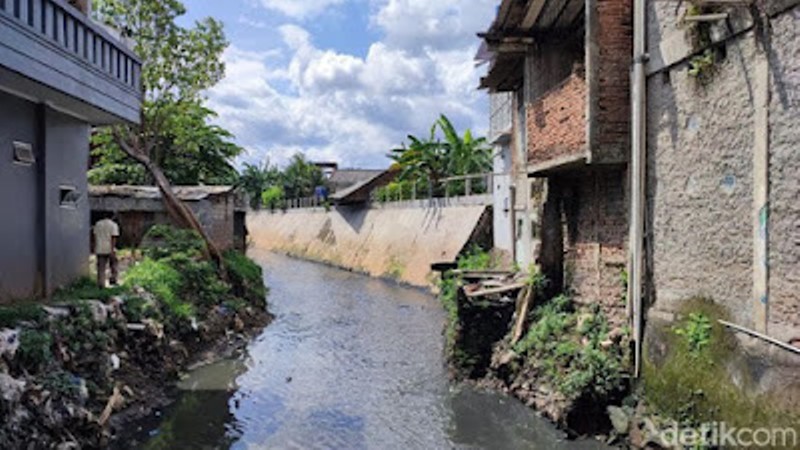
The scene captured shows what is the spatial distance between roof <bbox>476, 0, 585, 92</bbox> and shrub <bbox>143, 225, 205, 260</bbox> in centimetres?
874

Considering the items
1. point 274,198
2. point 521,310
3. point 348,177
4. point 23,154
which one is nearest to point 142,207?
point 23,154

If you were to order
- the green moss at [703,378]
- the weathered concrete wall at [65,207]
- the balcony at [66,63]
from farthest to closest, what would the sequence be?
the weathered concrete wall at [65,207], the balcony at [66,63], the green moss at [703,378]

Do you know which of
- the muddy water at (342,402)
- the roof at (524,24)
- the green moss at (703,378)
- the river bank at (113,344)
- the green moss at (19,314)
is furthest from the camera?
the roof at (524,24)

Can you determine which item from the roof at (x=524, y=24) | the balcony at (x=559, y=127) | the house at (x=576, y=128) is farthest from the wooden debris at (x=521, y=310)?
the roof at (x=524, y=24)

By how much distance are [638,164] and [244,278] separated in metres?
12.7

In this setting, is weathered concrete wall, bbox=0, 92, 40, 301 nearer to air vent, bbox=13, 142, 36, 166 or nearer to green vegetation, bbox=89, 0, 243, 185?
air vent, bbox=13, 142, 36, 166

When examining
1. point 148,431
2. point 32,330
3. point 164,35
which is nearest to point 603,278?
point 148,431

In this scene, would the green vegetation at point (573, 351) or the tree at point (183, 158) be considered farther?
the tree at point (183, 158)

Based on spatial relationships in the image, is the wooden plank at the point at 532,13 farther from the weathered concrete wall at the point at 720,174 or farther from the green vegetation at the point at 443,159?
the green vegetation at the point at 443,159

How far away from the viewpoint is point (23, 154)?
10156mm

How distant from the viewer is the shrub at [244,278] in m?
18.5

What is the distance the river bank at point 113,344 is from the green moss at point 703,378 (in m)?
6.97

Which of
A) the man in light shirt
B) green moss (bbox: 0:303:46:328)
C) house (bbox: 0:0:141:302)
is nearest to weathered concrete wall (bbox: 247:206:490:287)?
the man in light shirt

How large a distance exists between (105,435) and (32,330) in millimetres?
1614
